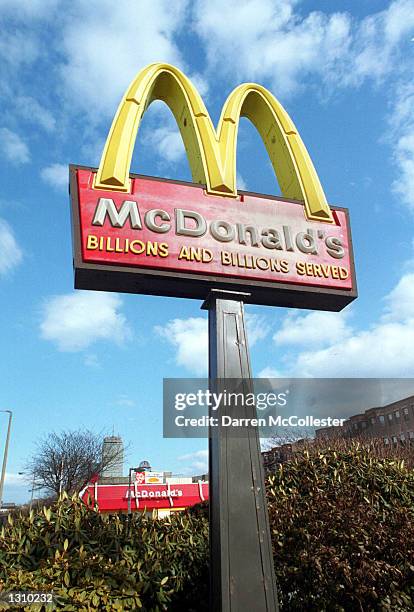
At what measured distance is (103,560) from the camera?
5.48 meters

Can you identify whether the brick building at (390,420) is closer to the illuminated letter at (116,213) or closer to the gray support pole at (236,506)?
the gray support pole at (236,506)

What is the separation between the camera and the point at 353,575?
521 cm

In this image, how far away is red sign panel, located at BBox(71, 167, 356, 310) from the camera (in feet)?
19.2

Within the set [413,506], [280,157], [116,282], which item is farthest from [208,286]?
[413,506]

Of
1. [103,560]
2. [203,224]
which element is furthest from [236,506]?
[203,224]

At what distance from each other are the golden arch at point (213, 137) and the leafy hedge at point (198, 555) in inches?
165

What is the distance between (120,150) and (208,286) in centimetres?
223

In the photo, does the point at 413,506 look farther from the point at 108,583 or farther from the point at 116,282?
the point at 116,282

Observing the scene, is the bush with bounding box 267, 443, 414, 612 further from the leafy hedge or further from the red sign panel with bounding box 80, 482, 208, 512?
the red sign panel with bounding box 80, 482, 208, 512

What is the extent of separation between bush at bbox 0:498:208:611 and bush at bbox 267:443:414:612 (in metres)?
1.20

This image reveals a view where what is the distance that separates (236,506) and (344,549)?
5.16 feet

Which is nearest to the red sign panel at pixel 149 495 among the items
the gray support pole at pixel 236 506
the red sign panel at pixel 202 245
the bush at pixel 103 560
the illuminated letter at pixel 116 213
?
the bush at pixel 103 560

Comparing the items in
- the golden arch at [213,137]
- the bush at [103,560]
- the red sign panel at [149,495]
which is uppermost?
the golden arch at [213,137]

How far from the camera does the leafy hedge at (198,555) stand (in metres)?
5.14
